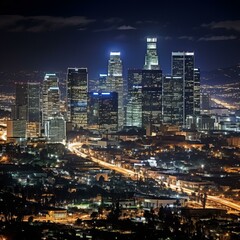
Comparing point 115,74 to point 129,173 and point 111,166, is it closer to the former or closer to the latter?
point 111,166

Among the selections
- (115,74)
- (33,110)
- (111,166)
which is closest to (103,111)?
(33,110)

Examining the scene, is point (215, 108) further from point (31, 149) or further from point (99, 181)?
point (99, 181)

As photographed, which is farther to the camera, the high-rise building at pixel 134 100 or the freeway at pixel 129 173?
the high-rise building at pixel 134 100

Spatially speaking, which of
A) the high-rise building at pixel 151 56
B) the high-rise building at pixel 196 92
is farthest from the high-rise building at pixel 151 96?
the high-rise building at pixel 196 92

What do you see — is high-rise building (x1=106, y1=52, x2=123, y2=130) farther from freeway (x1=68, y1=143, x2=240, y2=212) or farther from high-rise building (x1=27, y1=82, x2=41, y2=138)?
freeway (x1=68, y1=143, x2=240, y2=212)

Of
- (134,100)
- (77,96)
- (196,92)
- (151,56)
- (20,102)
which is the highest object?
(151,56)

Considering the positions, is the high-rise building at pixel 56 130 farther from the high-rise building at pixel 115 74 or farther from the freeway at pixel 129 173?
the high-rise building at pixel 115 74

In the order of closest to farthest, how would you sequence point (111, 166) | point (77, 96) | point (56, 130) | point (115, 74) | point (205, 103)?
point (111, 166)
point (56, 130)
point (77, 96)
point (115, 74)
point (205, 103)
